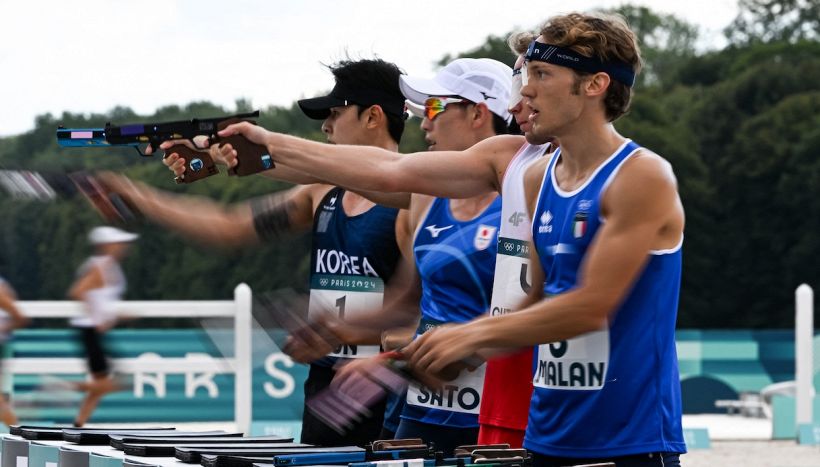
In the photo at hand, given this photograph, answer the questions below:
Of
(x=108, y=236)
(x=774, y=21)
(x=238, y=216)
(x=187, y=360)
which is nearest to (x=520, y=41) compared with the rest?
(x=238, y=216)

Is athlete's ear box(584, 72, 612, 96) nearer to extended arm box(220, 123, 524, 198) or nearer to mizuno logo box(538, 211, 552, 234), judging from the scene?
mizuno logo box(538, 211, 552, 234)

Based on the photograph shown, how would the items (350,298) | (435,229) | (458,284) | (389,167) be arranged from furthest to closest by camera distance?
(350,298)
(435,229)
(458,284)
(389,167)

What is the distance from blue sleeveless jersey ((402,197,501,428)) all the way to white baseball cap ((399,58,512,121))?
475 millimetres

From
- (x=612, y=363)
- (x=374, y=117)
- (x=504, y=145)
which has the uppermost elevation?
(x=374, y=117)

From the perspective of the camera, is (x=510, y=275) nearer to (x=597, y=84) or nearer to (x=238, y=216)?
(x=597, y=84)

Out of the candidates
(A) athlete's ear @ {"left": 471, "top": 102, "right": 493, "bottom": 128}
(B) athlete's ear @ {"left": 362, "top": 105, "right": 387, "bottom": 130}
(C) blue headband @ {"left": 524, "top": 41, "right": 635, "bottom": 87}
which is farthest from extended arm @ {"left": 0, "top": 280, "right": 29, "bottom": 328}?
(C) blue headband @ {"left": 524, "top": 41, "right": 635, "bottom": 87}

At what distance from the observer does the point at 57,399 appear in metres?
16.1

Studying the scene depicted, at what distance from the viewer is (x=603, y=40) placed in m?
4.40

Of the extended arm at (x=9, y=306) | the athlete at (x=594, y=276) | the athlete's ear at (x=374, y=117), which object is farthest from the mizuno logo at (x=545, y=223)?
the extended arm at (x=9, y=306)

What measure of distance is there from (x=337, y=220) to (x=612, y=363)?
2387 mm

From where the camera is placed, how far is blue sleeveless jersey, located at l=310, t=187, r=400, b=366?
20.6ft

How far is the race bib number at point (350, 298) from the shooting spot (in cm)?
624

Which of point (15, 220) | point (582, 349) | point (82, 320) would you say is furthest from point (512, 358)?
point (15, 220)

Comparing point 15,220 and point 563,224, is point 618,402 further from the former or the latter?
point 15,220
